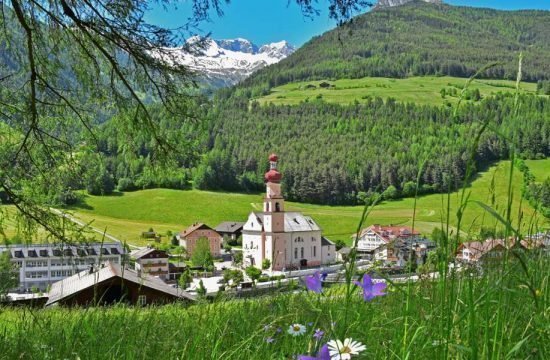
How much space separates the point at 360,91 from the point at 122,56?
180193 millimetres

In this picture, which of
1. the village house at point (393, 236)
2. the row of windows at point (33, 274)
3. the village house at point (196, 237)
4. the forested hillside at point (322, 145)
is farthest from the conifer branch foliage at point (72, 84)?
the forested hillside at point (322, 145)

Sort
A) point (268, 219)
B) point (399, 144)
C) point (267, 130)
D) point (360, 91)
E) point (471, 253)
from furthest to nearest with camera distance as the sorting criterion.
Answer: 1. point (360, 91)
2. point (267, 130)
3. point (399, 144)
4. point (268, 219)
5. point (471, 253)

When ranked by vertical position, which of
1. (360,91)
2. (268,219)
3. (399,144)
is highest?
(360,91)

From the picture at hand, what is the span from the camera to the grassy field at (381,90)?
556ft

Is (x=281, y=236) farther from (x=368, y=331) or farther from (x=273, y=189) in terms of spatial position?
(x=368, y=331)

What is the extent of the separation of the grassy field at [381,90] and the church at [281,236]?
93090 mm

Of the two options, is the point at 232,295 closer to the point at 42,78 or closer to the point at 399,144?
the point at 42,78

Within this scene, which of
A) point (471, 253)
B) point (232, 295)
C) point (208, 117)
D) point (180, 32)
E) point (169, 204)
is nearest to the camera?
point (471, 253)

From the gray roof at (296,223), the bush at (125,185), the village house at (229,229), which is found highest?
the bush at (125,185)

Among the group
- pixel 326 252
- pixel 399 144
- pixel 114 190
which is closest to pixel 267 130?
pixel 399 144

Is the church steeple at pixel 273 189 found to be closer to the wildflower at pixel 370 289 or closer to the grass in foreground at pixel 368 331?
the grass in foreground at pixel 368 331

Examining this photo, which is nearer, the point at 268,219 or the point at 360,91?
the point at 268,219

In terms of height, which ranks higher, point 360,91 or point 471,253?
point 360,91

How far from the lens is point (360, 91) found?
596ft
